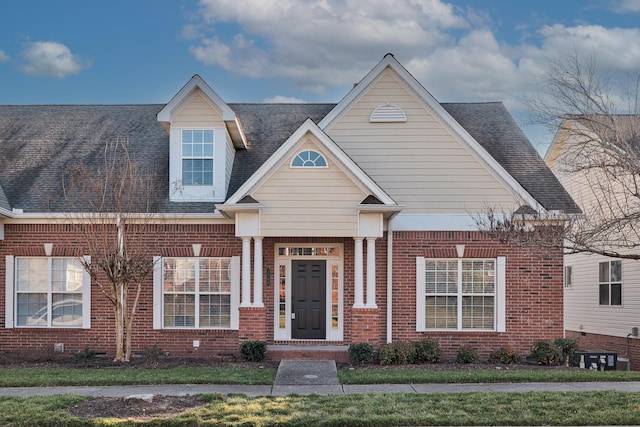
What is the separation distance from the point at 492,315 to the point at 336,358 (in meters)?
4.07

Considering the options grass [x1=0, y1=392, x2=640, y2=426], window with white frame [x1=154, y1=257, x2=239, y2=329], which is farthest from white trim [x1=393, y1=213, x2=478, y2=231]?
grass [x1=0, y1=392, x2=640, y2=426]

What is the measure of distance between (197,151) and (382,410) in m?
9.62

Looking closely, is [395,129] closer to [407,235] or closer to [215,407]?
[407,235]

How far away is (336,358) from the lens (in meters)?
16.1

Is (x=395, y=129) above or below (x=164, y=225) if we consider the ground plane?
above

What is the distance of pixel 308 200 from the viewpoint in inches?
634

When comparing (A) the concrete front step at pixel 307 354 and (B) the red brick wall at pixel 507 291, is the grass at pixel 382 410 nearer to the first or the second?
(A) the concrete front step at pixel 307 354

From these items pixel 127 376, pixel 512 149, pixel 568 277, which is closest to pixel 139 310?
pixel 127 376

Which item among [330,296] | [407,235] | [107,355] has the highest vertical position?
[407,235]

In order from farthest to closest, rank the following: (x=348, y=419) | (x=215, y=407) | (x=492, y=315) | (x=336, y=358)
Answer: (x=492, y=315) → (x=336, y=358) → (x=215, y=407) → (x=348, y=419)

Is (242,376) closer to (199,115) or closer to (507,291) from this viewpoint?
(199,115)

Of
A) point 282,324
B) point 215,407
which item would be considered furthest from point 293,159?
point 215,407

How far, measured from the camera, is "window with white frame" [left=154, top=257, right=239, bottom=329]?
17.3 meters

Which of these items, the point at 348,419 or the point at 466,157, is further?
the point at 466,157
